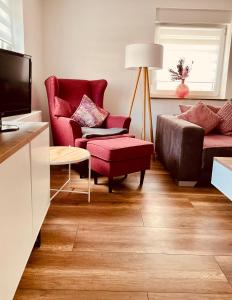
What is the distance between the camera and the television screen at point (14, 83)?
1.29 meters

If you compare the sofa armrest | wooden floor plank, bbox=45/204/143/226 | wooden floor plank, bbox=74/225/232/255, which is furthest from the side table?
the sofa armrest

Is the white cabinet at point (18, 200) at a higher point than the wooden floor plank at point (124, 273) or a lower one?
higher

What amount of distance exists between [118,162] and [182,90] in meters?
1.82

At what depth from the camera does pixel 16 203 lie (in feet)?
3.32

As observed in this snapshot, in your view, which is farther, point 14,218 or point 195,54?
point 195,54

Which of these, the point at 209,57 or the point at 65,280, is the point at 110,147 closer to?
the point at 65,280

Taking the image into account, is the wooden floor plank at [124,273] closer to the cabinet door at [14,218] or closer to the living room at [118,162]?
the living room at [118,162]

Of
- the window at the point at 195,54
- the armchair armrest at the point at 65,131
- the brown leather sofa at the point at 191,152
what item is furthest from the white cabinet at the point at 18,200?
the window at the point at 195,54

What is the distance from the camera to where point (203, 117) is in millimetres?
3055

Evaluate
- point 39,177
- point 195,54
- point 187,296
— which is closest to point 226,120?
point 195,54

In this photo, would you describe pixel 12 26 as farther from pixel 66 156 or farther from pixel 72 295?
pixel 72 295

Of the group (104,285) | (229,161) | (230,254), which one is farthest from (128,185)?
(104,285)

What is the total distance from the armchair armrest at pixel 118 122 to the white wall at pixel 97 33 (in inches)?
27.2

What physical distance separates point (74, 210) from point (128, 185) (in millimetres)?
754
